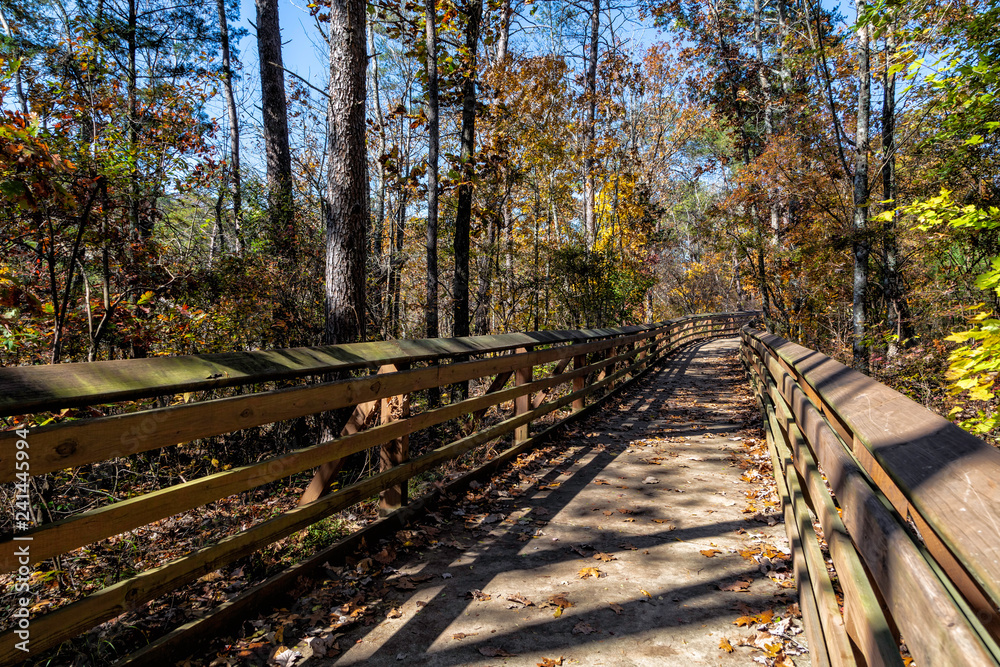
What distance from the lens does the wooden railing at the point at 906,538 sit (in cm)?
99

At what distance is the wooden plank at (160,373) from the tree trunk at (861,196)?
10942mm

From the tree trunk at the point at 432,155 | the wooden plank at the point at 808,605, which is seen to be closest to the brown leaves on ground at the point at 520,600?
the wooden plank at the point at 808,605

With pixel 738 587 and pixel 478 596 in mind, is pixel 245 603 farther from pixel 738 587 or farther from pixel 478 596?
pixel 738 587

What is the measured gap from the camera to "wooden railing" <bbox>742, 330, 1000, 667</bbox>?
0.99m

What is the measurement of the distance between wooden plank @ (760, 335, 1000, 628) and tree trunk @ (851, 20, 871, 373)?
10.7m

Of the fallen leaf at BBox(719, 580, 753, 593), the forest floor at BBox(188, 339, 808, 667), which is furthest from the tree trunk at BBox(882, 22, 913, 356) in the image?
the fallen leaf at BBox(719, 580, 753, 593)

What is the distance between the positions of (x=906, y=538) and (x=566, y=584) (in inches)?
96.1

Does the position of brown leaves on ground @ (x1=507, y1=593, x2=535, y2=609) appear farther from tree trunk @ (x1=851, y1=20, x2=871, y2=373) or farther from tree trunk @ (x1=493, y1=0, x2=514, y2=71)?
tree trunk @ (x1=493, y1=0, x2=514, y2=71)

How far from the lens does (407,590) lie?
3.26 m

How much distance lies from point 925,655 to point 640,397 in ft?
31.7

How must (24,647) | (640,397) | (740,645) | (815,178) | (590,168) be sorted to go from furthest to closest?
(590,168) < (815,178) < (640,397) < (740,645) < (24,647)

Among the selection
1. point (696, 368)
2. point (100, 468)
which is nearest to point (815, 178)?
point (696, 368)

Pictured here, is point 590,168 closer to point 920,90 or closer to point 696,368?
point 696,368

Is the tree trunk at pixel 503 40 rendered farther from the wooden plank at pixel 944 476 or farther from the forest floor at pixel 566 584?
the wooden plank at pixel 944 476
